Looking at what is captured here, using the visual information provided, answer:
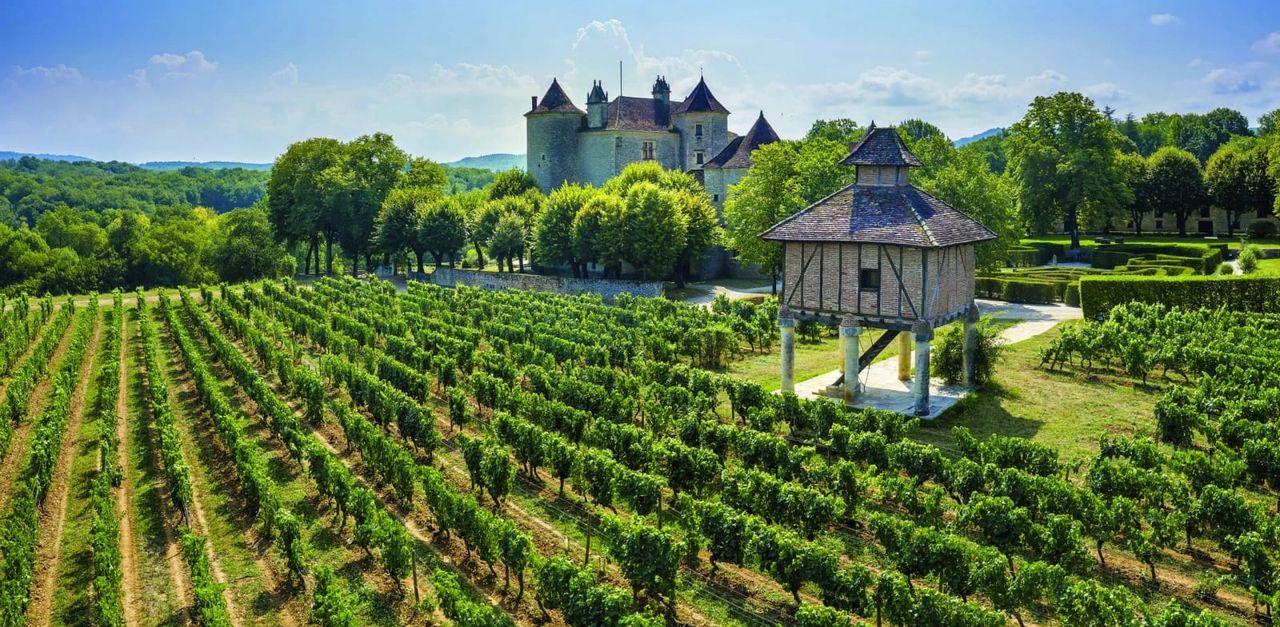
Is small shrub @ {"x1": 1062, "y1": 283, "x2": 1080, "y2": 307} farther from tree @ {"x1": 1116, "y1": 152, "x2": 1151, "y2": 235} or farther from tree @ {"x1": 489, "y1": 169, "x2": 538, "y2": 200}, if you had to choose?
tree @ {"x1": 489, "y1": 169, "x2": 538, "y2": 200}

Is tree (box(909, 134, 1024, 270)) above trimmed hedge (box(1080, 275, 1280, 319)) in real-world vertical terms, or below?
above

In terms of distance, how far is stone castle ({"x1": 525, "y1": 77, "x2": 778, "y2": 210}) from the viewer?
2985 inches

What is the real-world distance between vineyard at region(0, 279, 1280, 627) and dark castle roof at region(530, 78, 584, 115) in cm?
5108

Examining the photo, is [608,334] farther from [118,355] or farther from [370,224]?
[370,224]

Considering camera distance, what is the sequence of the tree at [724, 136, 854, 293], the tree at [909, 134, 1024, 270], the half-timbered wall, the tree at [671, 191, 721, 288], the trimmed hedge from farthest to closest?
the tree at [671, 191, 721, 288], the tree at [724, 136, 854, 293], the tree at [909, 134, 1024, 270], the trimmed hedge, the half-timbered wall

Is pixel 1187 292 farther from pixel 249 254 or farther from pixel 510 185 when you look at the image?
pixel 249 254

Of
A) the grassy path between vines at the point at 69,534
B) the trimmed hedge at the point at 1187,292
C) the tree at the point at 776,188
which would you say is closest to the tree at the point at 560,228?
the tree at the point at 776,188

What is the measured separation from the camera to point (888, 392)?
27.5 m

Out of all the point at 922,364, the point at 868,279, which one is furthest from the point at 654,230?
the point at 922,364

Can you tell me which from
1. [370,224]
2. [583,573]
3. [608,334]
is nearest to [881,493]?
[583,573]

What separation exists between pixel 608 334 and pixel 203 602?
73.5ft

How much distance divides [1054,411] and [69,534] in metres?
24.4

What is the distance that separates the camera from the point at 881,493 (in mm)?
18031

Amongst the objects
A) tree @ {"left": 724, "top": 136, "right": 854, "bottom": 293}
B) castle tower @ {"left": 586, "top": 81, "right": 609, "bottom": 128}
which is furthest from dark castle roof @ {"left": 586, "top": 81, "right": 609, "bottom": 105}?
tree @ {"left": 724, "top": 136, "right": 854, "bottom": 293}
